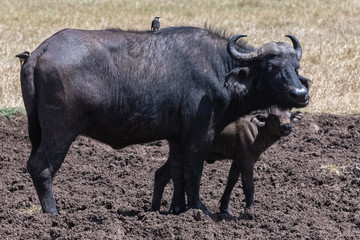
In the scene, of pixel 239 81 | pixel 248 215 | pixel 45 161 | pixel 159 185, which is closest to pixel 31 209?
pixel 45 161

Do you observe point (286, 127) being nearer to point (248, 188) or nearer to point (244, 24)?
point (248, 188)

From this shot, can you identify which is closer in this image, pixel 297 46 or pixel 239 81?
pixel 239 81

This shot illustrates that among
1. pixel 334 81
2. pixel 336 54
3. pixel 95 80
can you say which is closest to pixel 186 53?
pixel 95 80

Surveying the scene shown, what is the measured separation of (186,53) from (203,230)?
2.20 metres

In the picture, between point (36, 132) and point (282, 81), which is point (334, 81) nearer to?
point (282, 81)

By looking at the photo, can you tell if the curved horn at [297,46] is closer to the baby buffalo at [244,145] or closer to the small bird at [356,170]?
the baby buffalo at [244,145]

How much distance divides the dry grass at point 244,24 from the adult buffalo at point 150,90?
18.8ft

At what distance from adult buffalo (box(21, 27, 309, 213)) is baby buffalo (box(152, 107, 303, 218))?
1.43 feet

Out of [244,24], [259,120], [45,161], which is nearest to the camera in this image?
[45,161]

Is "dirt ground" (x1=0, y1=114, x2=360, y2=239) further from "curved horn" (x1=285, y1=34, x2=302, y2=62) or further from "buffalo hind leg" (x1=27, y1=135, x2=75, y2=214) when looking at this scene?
"curved horn" (x1=285, y1=34, x2=302, y2=62)

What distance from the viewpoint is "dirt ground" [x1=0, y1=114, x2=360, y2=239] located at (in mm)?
8141

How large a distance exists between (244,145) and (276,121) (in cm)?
52

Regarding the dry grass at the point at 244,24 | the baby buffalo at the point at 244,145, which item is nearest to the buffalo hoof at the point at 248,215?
the baby buffalo at the point at 244,145

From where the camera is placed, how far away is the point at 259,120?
10.2m
